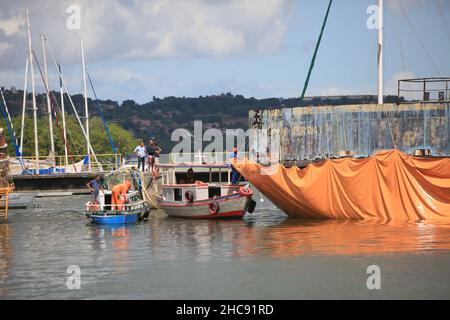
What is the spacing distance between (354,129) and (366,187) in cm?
519

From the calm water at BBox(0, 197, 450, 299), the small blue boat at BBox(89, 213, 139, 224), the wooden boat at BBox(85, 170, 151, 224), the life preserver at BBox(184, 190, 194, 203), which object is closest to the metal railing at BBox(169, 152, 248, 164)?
the life preserver at BBox(184, 190, 194, 203)

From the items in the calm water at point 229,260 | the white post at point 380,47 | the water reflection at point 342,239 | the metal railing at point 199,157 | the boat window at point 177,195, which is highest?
the white post at point 380,47

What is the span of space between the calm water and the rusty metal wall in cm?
464

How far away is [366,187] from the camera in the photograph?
4041 cm

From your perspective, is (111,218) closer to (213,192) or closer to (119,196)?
(119,196)

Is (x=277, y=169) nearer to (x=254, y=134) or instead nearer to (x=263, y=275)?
(x=254, y=134)

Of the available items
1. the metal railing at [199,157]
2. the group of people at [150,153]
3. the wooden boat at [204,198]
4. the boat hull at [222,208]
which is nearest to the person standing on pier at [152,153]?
the group of people at [150,153]

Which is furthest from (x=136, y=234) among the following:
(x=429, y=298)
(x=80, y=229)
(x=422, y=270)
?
(x=429, y=298)

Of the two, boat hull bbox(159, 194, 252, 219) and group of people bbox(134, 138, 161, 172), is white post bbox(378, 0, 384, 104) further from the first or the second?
group of people bbox(134, 138, 161, 172)

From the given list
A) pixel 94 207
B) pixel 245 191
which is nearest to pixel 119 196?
pixel 94 207

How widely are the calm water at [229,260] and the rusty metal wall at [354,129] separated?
4.64 meters

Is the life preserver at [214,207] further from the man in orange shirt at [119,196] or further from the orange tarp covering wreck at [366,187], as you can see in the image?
the man in orange shirt at [119,196]

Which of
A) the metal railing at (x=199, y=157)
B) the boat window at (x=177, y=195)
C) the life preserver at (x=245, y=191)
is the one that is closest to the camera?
the life preserver at (x=245, y=191)

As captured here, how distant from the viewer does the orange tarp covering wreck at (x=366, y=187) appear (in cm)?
3884
